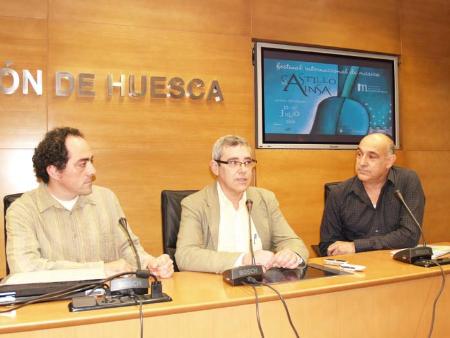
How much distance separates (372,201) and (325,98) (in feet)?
5.09

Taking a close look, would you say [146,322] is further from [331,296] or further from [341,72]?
[341,72]

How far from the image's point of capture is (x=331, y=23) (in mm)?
4156

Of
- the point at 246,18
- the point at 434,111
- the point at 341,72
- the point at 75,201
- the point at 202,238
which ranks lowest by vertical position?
the point at 202,238

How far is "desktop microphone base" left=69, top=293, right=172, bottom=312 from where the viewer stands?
53.4 inches

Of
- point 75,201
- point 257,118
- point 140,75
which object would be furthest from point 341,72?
point 75,201

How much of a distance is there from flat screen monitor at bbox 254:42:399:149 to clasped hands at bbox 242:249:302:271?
1.98 metres

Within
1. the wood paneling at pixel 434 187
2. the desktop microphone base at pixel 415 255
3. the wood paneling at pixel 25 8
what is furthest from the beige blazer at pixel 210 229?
the wood paneling at pixel 434 187

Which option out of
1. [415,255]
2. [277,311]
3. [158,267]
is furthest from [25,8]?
[415,255]

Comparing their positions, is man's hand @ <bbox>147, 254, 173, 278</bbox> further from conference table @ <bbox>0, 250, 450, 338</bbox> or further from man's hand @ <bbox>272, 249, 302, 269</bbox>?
man's hand @ <bbox>272, 249, 302, 269</bbox>

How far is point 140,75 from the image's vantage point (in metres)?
3.48

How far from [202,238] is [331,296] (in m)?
0.81

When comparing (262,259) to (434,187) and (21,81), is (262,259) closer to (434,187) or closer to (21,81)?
(21,81)

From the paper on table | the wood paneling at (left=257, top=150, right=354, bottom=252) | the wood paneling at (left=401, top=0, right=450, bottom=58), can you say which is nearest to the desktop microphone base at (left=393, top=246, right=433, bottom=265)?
the paper on table

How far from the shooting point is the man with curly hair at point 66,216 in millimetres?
2016
